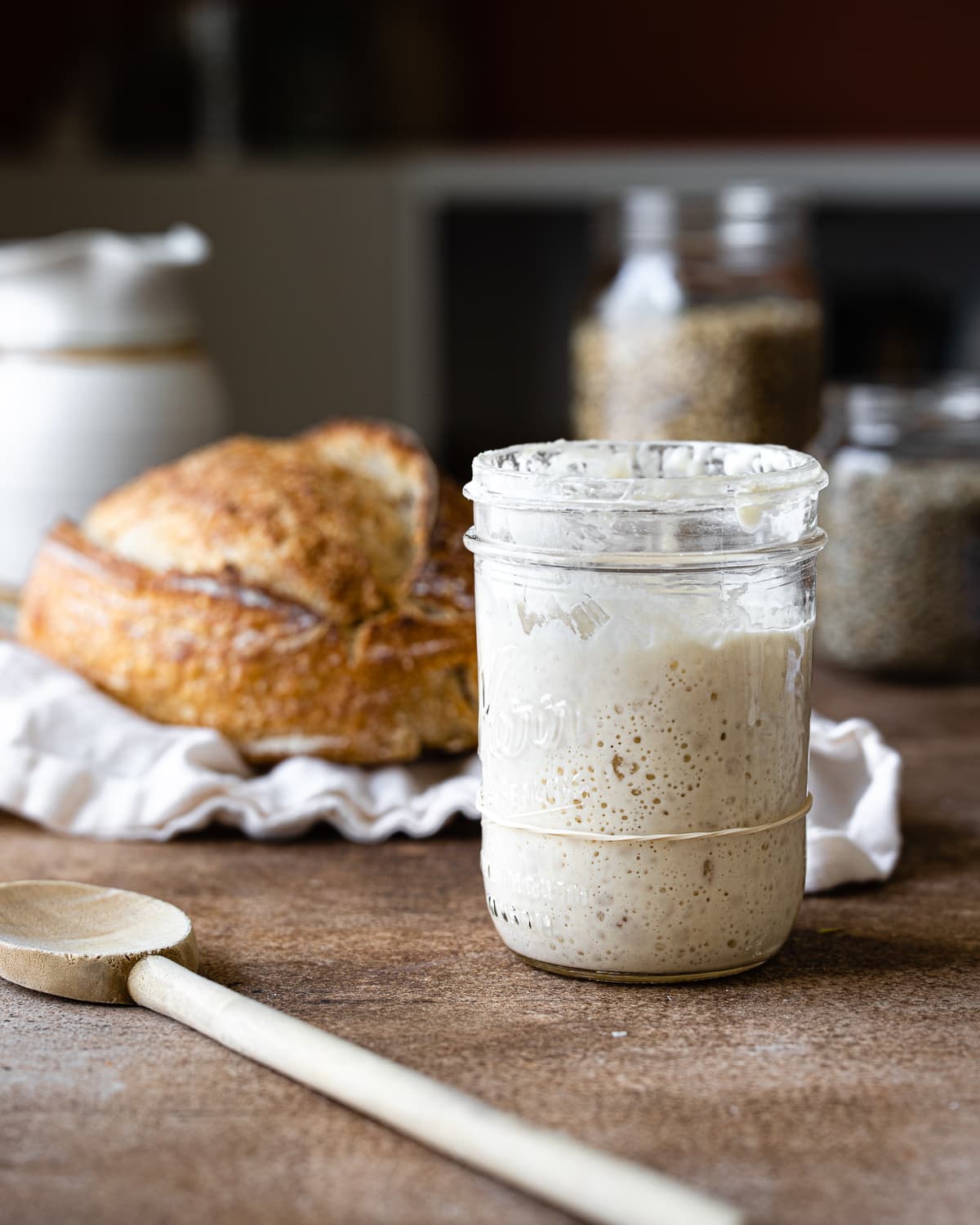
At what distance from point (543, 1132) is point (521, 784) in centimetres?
20

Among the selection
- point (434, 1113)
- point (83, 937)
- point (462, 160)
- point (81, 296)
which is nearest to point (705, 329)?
point (81, 296)

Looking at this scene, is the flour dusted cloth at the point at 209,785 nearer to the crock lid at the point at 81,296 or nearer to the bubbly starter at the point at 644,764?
the bubbly starter at the point at 644,764

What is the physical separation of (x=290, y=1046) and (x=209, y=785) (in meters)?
0.33

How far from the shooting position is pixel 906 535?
1.26 metres

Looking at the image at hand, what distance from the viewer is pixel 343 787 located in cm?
93

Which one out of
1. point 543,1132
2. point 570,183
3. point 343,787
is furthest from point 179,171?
point 543,1132

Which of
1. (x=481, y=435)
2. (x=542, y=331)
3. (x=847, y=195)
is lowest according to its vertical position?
(x=481, y=435)

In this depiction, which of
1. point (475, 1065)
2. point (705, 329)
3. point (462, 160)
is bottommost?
point (475, 1065)

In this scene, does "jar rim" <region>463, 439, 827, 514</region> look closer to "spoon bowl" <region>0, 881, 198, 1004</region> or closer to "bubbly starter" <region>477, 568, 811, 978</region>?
"bubbly starter" <region>477, 568, 811, 978</region>

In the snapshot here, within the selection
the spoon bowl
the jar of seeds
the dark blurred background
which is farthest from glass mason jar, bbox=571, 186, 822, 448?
the dark blurred background

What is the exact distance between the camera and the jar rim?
67 cm

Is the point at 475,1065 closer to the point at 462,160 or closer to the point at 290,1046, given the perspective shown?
the point at 290,1046

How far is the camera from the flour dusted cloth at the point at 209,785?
0.91 m

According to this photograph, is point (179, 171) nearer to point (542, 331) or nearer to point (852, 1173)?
point (542, 331)
